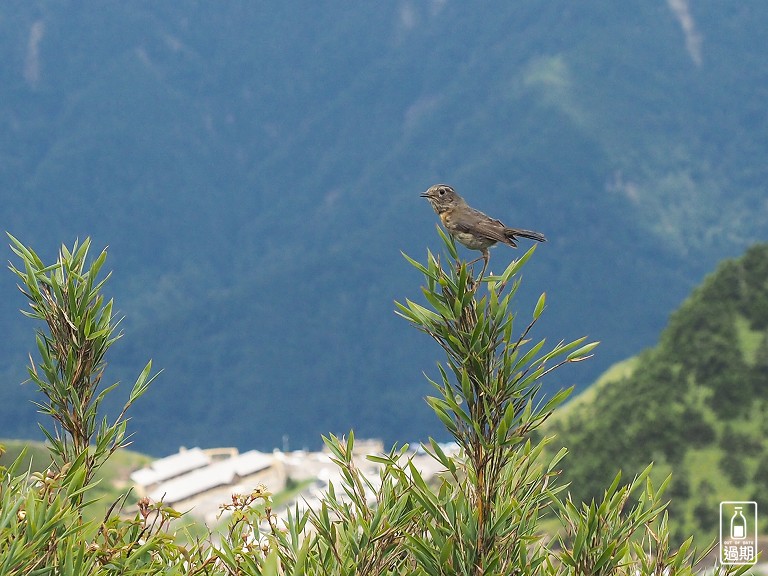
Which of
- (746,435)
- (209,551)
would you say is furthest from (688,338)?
(209,551)

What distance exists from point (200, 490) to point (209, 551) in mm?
85315

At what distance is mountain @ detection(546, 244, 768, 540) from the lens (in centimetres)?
6725

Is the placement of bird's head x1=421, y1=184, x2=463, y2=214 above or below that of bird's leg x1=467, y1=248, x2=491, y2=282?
above

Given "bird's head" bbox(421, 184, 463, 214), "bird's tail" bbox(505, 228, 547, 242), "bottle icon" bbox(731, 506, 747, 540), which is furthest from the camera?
"bottle icon" bbox(731, 506, 747, 540)

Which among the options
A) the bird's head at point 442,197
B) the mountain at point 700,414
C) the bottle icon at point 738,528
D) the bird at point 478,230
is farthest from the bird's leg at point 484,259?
the mountain at point 700,414

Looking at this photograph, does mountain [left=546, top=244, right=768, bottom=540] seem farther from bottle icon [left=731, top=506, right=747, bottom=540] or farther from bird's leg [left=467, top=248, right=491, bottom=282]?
bird's leg [left=467, top=248, right=491, bottom=282]

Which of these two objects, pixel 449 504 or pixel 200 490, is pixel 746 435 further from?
pixel 449 504

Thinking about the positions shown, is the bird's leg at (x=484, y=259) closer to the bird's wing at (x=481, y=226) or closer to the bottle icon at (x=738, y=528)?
the bird's wing at (x=481, y=226)

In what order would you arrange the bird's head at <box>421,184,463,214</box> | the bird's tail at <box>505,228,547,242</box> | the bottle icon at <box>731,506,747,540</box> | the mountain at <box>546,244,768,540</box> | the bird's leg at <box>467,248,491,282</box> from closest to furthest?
the bird's leg at <box>467,248,491,282</box>, the bird's tail at <box>505,228,547,242</box>, the bird's head at <box>421,184,463,214</box>, the bottle icon at <box>731,506,747,540</box>, the mountain at <box>546,244,768,540</box>

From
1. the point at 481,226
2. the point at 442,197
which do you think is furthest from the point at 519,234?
the point at 442,197

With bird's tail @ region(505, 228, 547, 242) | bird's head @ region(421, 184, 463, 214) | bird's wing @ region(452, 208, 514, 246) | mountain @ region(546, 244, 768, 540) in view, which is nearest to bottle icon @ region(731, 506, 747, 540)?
mountain @ region(546, 244, 768, 540)

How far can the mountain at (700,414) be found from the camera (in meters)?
67.2

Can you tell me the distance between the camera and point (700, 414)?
234ft

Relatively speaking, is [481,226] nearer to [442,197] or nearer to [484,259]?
[484,259]
